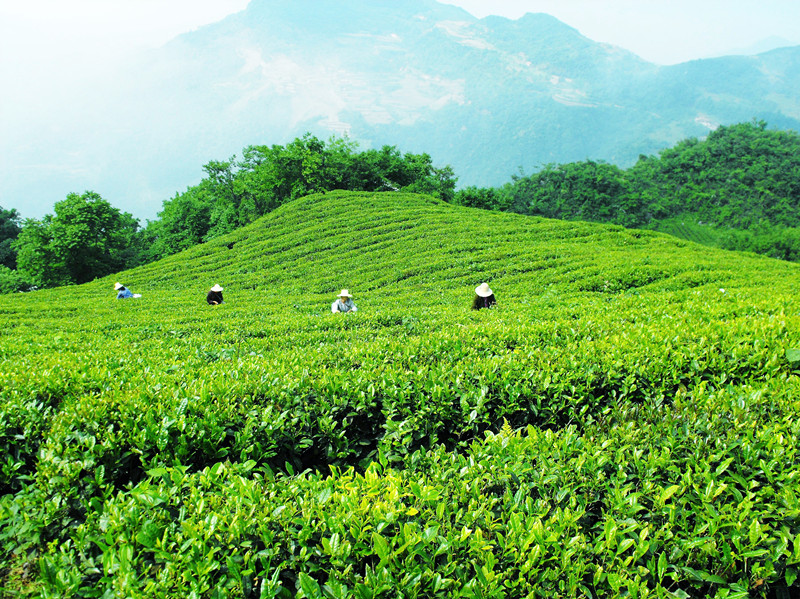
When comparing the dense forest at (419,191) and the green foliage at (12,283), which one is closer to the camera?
the dense forest at (419,191)

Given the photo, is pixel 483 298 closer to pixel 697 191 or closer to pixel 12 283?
pixel 12 283

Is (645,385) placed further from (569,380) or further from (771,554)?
(771,554)

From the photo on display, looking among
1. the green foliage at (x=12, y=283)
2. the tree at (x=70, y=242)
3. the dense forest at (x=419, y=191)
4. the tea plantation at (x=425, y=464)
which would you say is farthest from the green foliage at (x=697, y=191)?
the green foliage at (x=12, y=283)

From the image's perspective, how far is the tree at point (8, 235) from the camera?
60750 mm

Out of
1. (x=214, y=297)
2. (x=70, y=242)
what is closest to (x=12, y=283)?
(x=70, y=242)

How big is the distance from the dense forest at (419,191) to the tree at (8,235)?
0.17 meters

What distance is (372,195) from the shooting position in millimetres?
39156

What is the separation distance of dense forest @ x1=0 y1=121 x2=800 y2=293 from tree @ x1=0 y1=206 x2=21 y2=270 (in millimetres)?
165

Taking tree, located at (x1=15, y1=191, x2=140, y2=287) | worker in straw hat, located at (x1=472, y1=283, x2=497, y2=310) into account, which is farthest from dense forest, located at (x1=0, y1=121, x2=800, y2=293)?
worker in straw hat, located at (x1=472, y1=283, x2=497, y2=310)

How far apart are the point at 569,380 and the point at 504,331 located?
7.06 ft

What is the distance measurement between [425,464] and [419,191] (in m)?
52.8

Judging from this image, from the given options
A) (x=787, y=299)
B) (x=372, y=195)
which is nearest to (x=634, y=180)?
(x=372, y=195)

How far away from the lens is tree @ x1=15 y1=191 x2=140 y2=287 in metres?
44.3

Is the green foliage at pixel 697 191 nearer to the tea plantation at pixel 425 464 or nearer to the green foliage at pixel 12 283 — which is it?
the tea plantation at pixel 425 464
